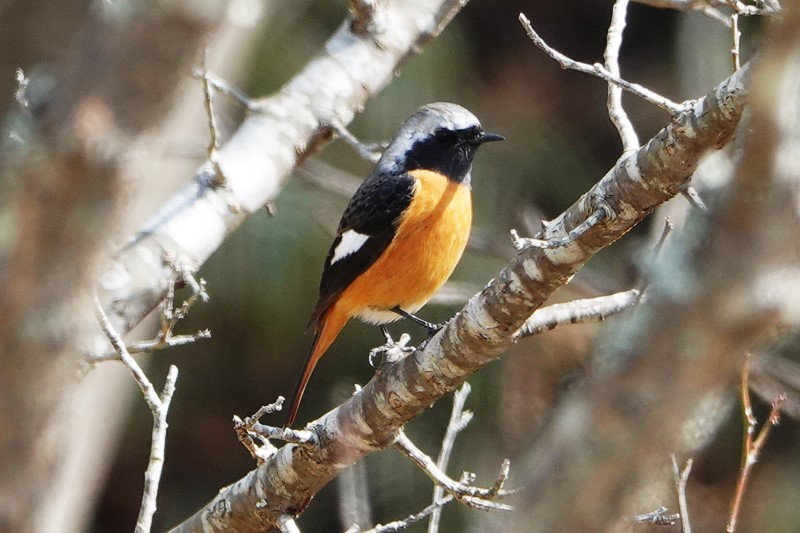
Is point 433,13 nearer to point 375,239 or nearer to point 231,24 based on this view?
point 375,239

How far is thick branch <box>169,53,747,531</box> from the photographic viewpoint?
2.22 meters

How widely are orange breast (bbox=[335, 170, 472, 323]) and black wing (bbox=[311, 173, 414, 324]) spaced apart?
0.09 feet

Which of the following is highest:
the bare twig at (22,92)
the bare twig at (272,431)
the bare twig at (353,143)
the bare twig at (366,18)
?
the bare twig at (366,18)

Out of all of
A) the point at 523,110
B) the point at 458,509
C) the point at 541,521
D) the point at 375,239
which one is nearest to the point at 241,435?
the point at 375,239

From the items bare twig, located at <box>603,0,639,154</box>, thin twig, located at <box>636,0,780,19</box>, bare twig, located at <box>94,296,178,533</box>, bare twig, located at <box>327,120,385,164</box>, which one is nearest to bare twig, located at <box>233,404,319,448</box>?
bare twig, located at <box>94,296,178,533</box>

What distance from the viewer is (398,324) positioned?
5.49m

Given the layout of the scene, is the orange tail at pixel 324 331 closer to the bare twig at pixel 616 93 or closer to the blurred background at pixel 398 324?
the blurred background at pixel 398 324

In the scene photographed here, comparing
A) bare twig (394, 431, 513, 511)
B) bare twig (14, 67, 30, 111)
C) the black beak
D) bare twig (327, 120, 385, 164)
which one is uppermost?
the black beak

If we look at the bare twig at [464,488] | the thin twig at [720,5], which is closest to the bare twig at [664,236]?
the thin twig at [720,5]

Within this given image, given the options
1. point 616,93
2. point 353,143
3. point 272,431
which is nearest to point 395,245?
point 353,143

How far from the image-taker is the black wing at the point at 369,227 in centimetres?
399

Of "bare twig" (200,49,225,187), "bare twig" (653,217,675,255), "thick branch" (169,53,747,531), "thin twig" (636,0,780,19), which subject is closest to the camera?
"bare twig" (653,217,675,255)

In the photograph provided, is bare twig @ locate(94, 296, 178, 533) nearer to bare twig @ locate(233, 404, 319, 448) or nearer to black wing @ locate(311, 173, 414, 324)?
bare twig @ locate(233, 404, 319, 448)

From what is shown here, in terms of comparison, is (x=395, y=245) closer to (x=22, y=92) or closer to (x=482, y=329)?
(x=482, y=329)
